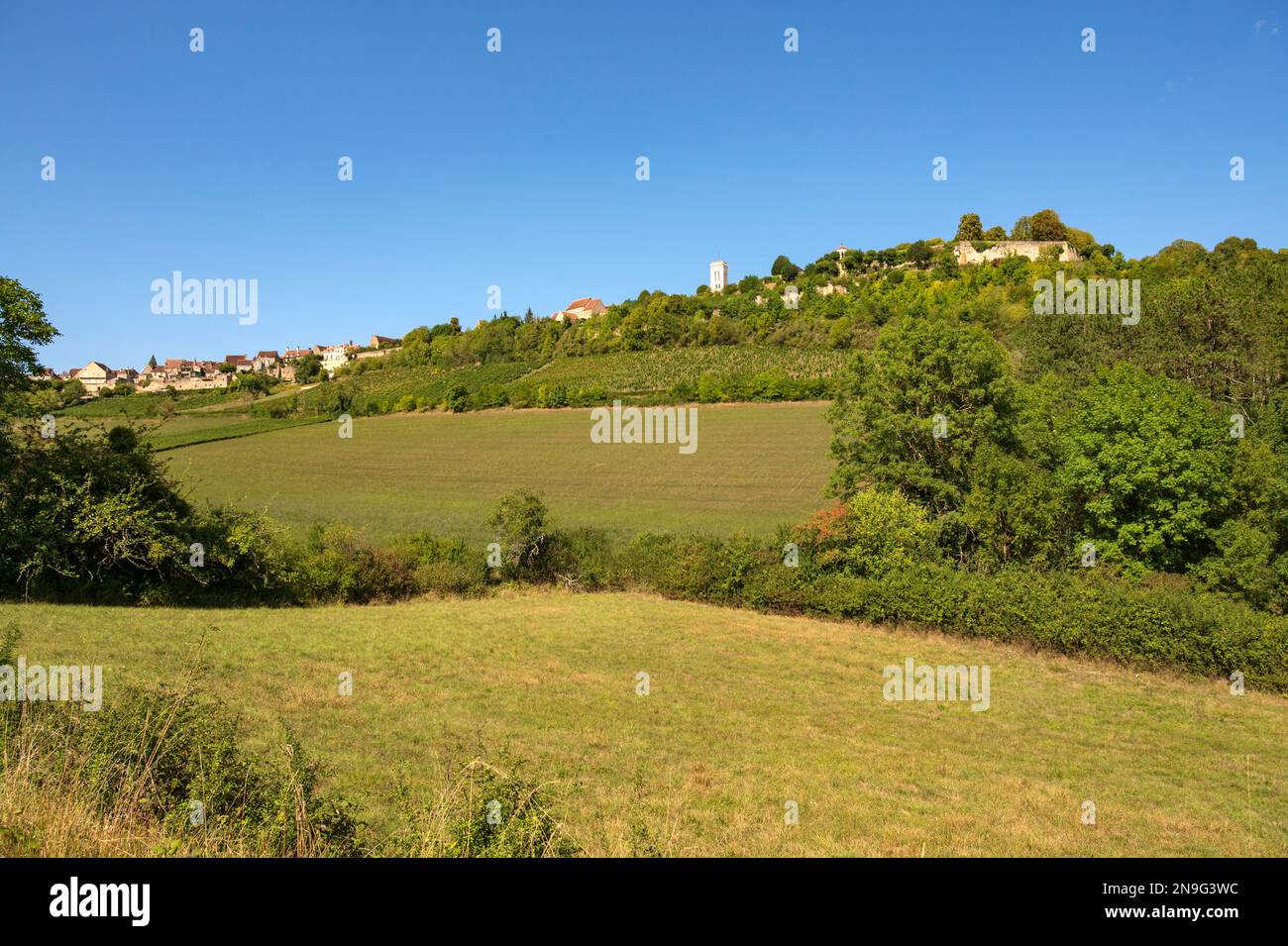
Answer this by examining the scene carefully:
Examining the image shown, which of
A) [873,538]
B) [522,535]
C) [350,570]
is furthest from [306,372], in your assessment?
[873,538]

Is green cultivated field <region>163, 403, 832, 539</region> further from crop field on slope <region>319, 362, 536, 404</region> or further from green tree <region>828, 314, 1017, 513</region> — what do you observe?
crop field on slope <region>319, 362, 536, 404</region>

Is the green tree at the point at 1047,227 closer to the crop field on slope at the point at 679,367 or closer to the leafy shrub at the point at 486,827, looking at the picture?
the crop field on slope at the point at 679,367

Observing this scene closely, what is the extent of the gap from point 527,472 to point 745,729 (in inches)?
1862

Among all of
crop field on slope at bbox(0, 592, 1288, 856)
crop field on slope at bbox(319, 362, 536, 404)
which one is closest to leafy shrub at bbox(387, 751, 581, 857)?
crop field on slope at bbox(0, 592, 1288, 856)

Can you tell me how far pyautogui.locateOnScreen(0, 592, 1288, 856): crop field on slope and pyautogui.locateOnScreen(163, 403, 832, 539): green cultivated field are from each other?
18.9m

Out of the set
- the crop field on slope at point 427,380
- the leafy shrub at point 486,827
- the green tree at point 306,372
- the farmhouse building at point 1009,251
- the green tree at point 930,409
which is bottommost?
the leafy shrub at point 486,827

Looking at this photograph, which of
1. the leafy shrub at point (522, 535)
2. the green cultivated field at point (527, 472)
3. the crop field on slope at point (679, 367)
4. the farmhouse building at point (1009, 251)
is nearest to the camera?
the leafy shrub at point (522, 535)

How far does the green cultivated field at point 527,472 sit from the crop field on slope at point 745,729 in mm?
18877

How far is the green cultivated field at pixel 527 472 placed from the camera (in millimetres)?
47875

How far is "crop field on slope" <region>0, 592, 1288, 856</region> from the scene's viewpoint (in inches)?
466

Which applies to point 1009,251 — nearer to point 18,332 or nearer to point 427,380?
point 427,380

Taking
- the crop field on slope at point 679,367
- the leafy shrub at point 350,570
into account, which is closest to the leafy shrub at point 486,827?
the leafy shrub at point 350,570

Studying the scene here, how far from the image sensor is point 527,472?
6244cm
